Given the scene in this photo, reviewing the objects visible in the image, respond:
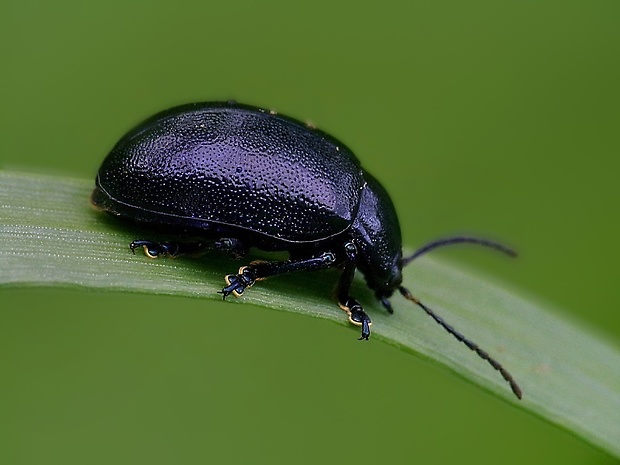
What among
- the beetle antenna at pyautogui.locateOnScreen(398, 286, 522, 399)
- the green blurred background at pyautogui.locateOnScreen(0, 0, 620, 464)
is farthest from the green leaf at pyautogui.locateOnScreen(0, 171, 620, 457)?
the green blurred background at pyautogui.locateOnScreen(0, 0, 620, 464)

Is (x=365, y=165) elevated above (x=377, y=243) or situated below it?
below

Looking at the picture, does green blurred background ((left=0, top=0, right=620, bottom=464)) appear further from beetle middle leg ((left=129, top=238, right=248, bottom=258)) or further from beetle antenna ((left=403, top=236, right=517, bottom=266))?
beetle middle leg ((left=129, top=238, right=248, bottom=258))

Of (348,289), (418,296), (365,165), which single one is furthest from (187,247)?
(365,165)

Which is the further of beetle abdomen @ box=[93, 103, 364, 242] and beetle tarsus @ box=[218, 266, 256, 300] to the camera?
beetle abdomen @ box=[93, 103, 364, 242]

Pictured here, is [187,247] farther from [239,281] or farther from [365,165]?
[365,165]

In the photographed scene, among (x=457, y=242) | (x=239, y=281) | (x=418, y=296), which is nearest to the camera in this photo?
(x=239, y=281)

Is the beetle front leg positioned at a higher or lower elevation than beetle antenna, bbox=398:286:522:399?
higher

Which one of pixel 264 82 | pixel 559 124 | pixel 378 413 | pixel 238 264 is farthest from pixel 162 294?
pixel 559 124
